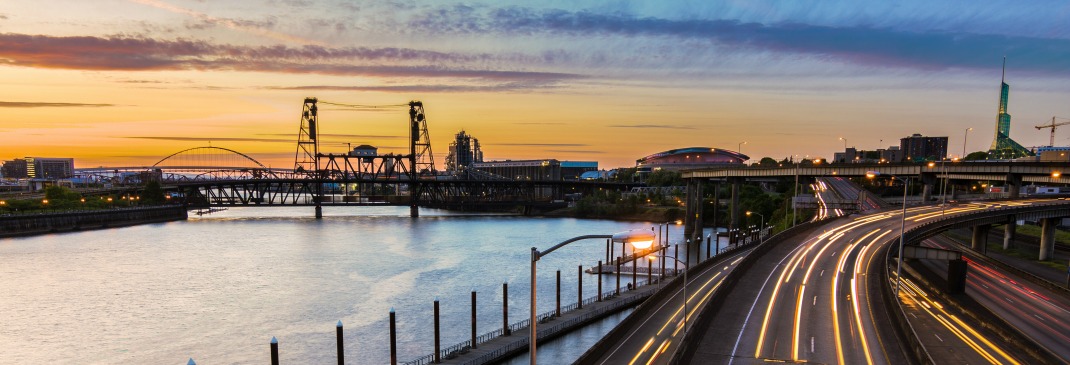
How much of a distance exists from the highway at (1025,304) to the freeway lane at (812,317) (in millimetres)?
4337

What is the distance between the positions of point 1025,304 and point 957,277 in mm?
5263

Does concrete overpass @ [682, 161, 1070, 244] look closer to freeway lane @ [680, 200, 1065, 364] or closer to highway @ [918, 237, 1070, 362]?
highway @ [918, 237, 1070, 362]

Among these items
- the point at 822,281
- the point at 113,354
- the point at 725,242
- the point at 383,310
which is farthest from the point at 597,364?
the point at 725,242

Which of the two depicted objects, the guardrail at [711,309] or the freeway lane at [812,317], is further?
the freeway lane at [812,317]

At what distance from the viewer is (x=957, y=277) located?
48688mm

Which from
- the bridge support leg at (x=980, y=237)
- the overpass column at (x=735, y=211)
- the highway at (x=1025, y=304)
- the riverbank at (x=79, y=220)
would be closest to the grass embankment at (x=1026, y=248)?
the bridge support leg at (x=980, y=237)

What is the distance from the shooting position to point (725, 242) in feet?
347

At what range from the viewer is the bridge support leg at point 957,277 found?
159 ft

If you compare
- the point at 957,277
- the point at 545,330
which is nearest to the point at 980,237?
the point at 957,277

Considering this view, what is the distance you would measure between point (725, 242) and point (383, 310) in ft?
239

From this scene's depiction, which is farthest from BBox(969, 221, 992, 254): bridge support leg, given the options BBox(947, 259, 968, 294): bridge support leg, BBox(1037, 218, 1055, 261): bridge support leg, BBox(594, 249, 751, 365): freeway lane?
BBox(594, 249, 751, 365): freeway lane

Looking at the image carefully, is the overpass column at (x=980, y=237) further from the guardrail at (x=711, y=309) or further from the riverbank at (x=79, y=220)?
the riverbank at (x=79, y=220)

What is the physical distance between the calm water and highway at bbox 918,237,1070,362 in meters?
26.7

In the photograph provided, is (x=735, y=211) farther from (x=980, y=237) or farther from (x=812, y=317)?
(x=812, y=317)
